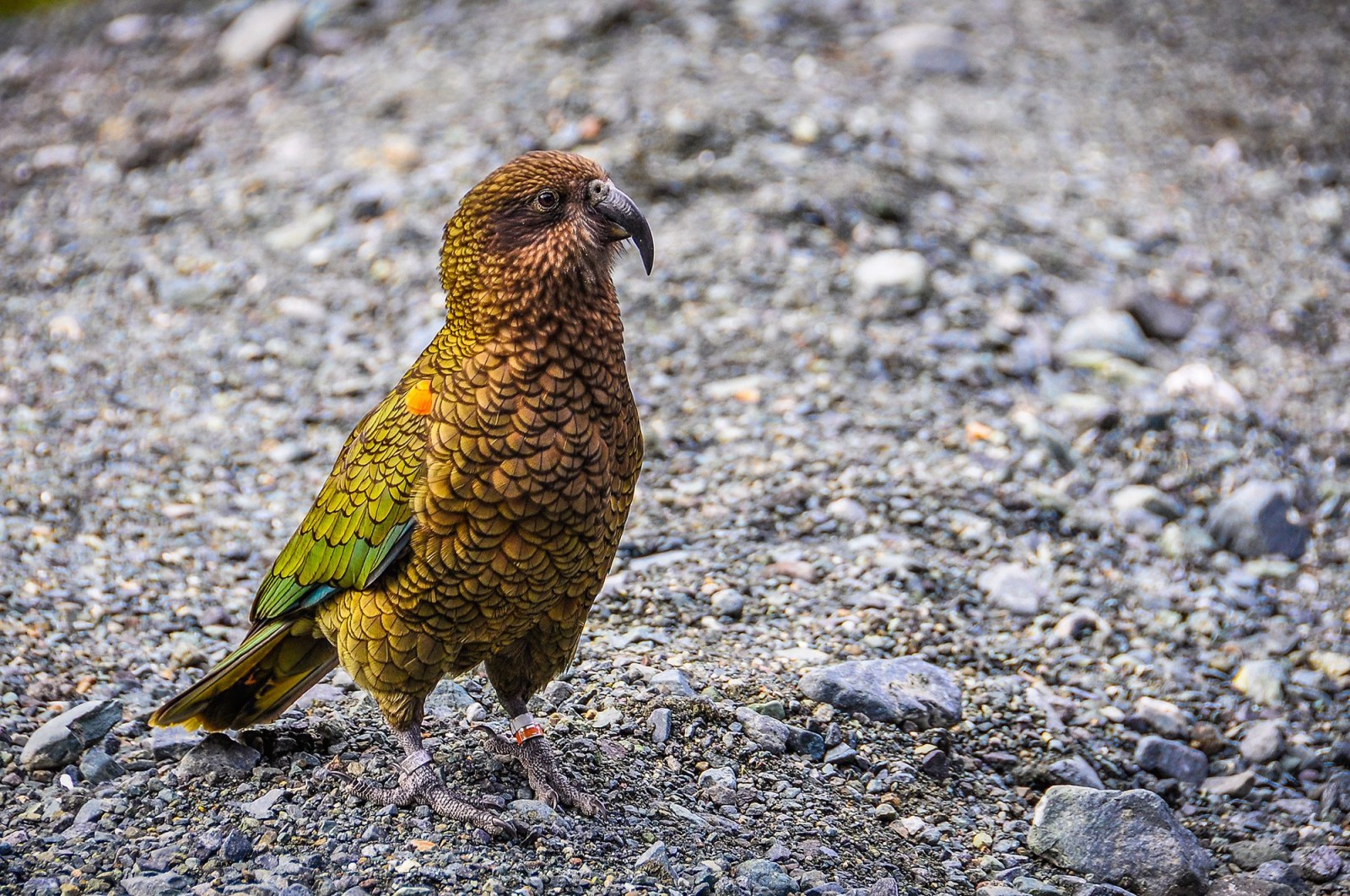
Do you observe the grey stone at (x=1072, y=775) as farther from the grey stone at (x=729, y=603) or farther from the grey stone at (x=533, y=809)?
the grey stone at (x=533, y=809)

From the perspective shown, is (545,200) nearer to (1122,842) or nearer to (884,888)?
(884,888)

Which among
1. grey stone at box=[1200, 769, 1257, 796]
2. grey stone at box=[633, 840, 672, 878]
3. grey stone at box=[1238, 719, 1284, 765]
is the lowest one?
grey stone at box=[1238, 719, 1284, 765]

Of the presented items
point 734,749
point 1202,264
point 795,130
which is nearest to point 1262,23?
point 1202,264

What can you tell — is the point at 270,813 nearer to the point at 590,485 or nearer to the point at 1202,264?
the point at 590,485

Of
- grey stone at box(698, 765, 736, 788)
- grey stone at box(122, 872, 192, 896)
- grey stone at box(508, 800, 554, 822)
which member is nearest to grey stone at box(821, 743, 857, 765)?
grey stone at box(698, 765, 736, 788)

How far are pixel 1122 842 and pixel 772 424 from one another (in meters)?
3.08

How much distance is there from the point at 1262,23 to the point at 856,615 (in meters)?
9.24

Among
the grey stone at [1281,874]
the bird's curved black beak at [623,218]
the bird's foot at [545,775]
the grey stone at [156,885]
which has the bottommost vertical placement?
the grey stone at [1281,874]

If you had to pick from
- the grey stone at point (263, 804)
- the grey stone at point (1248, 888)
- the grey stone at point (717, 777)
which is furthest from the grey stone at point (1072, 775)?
the grey stone at point (263, 804)

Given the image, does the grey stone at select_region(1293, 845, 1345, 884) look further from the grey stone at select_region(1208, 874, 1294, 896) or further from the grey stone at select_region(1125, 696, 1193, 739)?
the grey stone at select_region(1125, 696, 1193, 739)

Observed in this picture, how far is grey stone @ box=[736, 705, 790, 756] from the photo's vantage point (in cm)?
476

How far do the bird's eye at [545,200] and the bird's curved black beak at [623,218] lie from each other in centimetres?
14

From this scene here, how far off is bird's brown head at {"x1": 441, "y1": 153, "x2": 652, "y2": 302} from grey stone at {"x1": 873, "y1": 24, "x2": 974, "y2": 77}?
7394 mm

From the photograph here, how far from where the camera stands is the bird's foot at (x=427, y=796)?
4.12 meters
